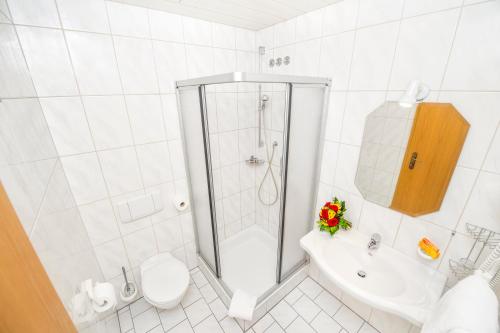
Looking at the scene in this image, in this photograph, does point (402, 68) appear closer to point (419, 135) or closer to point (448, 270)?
point (419, 135)

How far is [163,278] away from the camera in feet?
5.69

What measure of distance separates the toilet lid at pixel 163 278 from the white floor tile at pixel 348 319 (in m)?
1.32

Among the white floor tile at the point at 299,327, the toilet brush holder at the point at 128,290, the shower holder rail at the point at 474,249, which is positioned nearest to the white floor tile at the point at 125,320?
the toilet brush holder at the point at 128,290

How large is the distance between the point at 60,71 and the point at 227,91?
1168 mm

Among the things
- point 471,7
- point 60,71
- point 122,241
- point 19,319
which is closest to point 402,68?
point 471,7

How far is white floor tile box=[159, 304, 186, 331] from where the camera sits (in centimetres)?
169

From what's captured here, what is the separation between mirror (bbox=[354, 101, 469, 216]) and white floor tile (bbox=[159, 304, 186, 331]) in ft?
6.00

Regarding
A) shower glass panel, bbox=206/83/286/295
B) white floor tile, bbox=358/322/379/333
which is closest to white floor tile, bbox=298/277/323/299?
shower glass panel, bbox=206/83/286/295

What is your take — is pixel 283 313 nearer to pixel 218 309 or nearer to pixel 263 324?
pixel 263 324

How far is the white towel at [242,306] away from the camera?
1.57 meters

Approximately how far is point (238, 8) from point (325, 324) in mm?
2572

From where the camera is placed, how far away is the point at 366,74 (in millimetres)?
1363

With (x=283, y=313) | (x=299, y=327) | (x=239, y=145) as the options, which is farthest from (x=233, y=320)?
(x=239, y=145)

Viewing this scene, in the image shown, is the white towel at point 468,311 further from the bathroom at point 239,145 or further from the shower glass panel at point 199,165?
the shower glass panel at point 199,165
